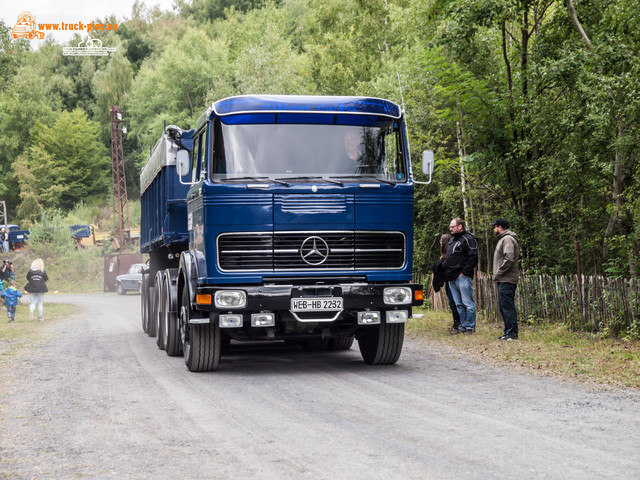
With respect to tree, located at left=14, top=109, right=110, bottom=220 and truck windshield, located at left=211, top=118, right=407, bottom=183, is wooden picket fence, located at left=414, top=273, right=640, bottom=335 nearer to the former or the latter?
truck windshield, located at left=211, top=118, right=407, bottom=183

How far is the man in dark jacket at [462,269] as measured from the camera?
44.5 feet

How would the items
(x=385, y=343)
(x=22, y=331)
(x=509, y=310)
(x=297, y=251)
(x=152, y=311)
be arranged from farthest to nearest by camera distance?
(x=22, y=331), (x=152, y=311), (x=509, y=310), (x=385, y=343), (x=297, y=251)

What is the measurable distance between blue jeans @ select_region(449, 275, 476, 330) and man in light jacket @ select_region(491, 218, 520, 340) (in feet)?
2.74

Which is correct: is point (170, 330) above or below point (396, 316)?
below

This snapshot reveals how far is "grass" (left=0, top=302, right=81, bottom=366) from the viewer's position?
13.4 m

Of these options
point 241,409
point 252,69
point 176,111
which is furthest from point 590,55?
point 176,111

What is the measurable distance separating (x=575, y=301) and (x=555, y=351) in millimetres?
2138

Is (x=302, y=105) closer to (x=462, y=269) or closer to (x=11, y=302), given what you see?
(x=462, y=269)

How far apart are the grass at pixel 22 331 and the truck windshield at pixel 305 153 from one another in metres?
5.01

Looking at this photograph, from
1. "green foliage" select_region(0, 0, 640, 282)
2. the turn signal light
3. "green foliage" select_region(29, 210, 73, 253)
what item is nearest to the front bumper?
the turn signal light

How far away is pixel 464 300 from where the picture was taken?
13.6 metres

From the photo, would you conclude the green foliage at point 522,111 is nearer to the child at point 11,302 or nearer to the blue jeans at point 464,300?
the blue jeans at point 464,300

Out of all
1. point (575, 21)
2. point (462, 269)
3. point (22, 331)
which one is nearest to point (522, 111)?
point (575, 21)

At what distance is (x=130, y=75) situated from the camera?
8125cm
